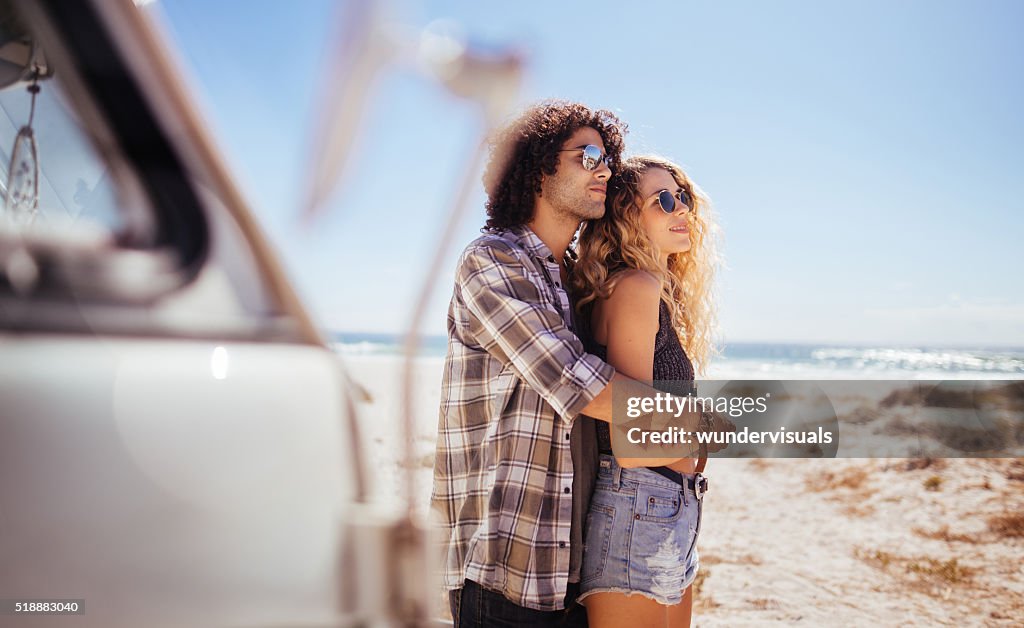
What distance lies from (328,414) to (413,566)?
0.22 m

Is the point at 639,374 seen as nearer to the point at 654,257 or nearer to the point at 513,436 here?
the point at 513,436

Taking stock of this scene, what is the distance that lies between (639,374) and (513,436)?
1.45 ft

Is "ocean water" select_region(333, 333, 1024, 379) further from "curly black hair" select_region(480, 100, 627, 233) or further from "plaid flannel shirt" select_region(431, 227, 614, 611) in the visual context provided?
"plaid flannel shirt" select_region(431, 227, 614, 611)

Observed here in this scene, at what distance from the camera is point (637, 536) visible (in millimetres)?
2096

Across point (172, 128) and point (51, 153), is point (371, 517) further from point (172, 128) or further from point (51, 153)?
point (51, 153)

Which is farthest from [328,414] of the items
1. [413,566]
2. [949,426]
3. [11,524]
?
[949,426]

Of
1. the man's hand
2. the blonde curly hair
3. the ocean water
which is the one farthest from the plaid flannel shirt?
the ocean water

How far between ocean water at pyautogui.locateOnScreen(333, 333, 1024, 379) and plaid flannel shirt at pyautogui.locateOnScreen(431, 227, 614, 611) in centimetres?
1957

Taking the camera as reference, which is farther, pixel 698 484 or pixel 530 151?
pixel 530 151

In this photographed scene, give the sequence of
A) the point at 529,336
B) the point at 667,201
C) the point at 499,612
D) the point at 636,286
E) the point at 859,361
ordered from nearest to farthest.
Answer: the point at 529,336, the point at 499,612, the point at 636,286, the point at 667,201, the point at 859,361

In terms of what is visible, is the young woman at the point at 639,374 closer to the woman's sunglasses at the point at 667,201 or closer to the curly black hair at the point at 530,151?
the woman's sunglasses at the point at 667,201

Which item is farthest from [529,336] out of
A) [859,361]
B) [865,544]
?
[859,361]

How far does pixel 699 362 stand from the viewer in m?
3.01

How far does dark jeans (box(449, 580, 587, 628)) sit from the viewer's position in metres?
2.04
